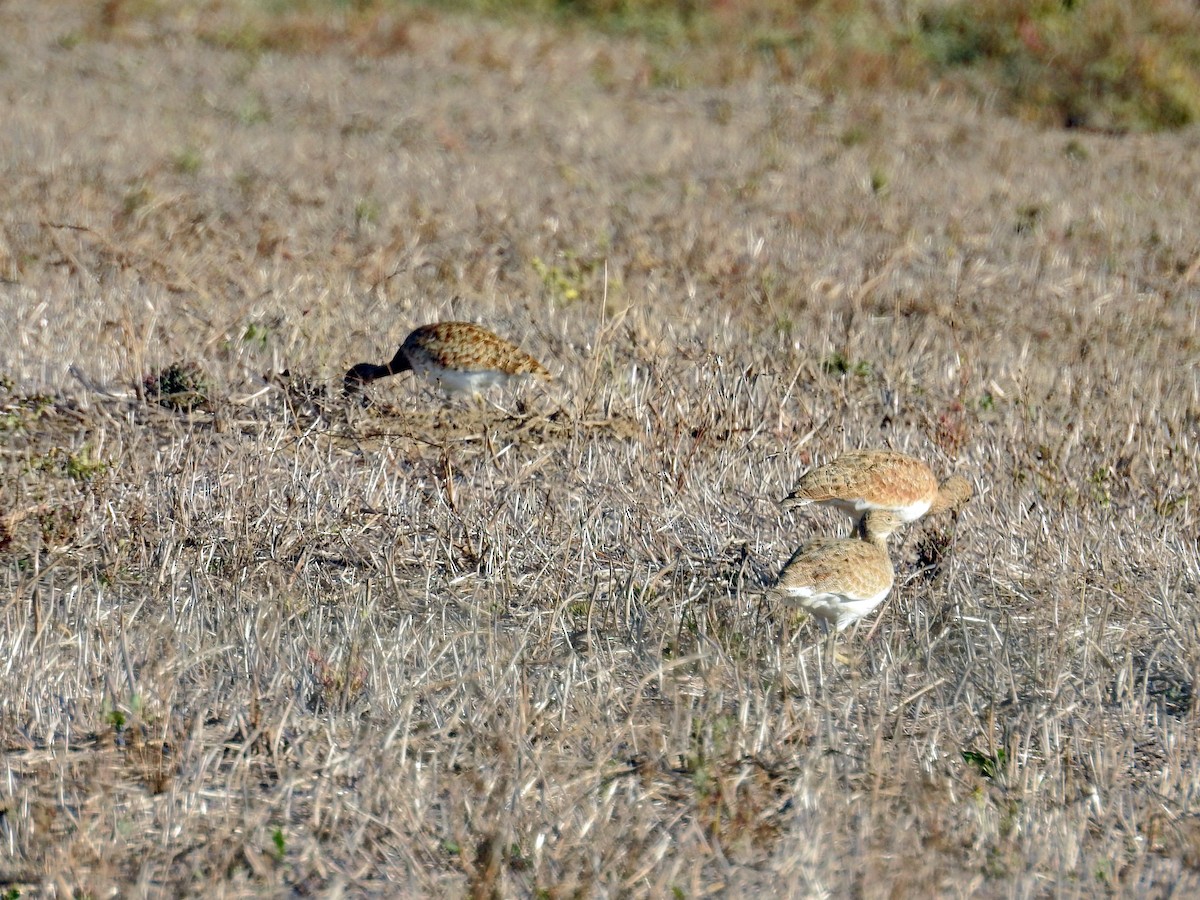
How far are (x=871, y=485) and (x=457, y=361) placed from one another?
2017 mm

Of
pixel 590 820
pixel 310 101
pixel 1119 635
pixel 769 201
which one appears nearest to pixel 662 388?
pixel 1119 635

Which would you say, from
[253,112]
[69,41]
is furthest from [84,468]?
[69,41]

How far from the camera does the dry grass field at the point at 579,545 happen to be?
311 centimetres

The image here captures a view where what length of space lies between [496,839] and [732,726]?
0.76m

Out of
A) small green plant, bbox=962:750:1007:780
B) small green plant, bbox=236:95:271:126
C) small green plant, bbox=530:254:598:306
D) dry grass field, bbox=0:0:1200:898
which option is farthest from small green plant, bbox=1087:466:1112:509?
small green plant, bbox=236:95:271:126

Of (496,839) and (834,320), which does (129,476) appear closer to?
(496,839)

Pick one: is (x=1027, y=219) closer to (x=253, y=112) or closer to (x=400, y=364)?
(x=400, y=364)

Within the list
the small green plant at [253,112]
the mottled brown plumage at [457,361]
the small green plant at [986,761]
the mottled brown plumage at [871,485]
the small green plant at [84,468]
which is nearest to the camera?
the small green plant at [986,761]

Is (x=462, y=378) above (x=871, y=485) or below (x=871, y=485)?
below

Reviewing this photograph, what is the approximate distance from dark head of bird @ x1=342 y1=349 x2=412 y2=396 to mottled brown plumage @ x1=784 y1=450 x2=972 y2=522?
203cm

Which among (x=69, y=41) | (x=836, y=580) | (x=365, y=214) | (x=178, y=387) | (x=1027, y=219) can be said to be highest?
(x=69, y=41)

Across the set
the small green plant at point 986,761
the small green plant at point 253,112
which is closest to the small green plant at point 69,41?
the small green plant at point 253,112

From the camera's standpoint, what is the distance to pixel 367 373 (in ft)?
19.4

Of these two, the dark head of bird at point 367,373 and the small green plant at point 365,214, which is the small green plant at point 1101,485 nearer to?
the dark head of bird at point 367,373
